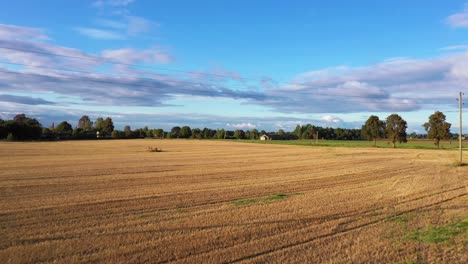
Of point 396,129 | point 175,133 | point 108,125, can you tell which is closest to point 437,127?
point 396,129

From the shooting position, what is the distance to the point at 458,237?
32.9 ft

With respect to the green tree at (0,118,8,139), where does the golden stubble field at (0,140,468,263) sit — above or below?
below

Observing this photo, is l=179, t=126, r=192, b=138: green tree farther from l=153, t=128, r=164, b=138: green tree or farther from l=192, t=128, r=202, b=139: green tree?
l=153, t=128, r=164, b=138: green tree

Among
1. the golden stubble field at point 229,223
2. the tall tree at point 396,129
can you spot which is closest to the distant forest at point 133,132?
the tall tree at point 396,129

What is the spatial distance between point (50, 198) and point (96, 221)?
5342mm

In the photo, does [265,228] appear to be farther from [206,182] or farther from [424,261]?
[206,182]

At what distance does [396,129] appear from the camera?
94375mm

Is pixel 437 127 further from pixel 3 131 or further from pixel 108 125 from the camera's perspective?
pixel 108 125

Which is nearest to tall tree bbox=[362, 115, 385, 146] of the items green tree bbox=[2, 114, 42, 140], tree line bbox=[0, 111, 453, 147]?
tree line bbox=[0, 111, 453, 147]

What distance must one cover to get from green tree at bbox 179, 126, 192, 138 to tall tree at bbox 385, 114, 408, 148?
104 metres

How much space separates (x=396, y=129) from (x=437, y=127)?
35.2 feet

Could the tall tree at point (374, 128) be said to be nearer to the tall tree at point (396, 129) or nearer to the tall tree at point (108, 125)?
the tall tree at point (396, 129)

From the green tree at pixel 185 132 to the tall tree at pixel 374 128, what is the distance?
93.5 meters

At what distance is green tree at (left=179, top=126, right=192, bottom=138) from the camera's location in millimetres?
182750
